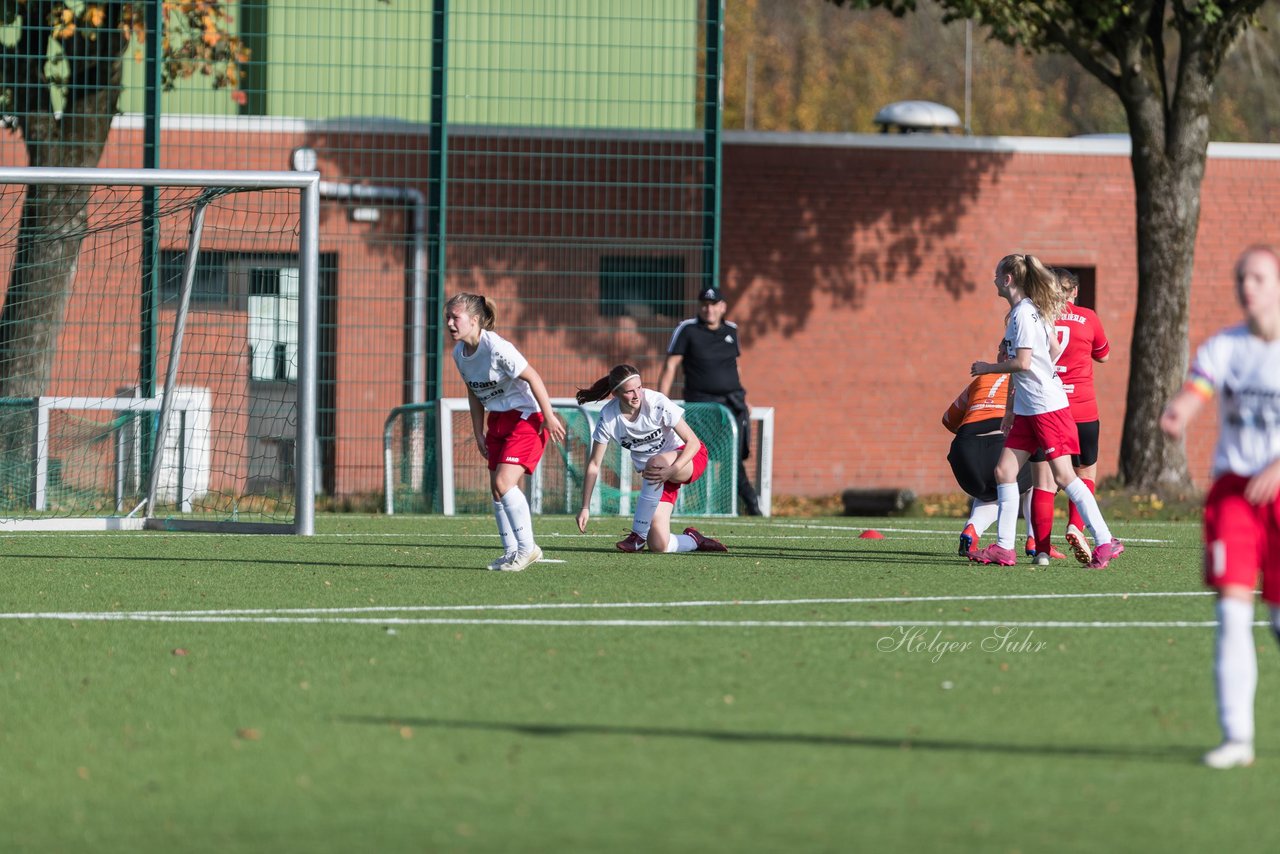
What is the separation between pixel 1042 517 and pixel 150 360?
8.72 m

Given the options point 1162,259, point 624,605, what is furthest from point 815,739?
point 1162,259

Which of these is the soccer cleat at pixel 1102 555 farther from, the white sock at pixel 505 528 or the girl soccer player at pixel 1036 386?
the white sock at pixel 505 528

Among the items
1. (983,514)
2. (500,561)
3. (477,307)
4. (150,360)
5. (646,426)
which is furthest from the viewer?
(150,360)

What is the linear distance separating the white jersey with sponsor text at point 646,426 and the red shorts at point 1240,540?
6.07 metres

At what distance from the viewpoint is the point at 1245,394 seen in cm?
502

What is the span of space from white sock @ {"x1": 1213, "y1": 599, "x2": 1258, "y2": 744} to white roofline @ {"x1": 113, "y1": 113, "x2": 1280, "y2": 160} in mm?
14156

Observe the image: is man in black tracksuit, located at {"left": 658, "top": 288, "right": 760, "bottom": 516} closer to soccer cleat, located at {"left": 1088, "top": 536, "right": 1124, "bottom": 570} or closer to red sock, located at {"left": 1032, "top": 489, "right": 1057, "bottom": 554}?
red sock, located at {"left": 1032, "top": 489, "right": 1057, "bottom": 554}

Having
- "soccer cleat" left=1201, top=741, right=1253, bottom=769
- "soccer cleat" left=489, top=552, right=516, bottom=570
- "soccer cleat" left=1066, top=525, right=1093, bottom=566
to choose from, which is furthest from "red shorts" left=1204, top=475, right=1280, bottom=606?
"soccer cleat" left=489, top=552, right=516, bottom=570

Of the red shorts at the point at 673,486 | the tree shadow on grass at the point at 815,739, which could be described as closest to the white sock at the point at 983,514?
the red shorts at the point at 673,486

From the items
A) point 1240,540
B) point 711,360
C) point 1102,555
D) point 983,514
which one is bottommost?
point 1102,555

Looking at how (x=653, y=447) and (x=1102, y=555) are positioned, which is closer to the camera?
(x=1102, y=555)

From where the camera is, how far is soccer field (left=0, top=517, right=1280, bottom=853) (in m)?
4.28

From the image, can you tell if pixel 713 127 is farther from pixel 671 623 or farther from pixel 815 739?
pixel 815 739

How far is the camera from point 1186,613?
791 centimetres
